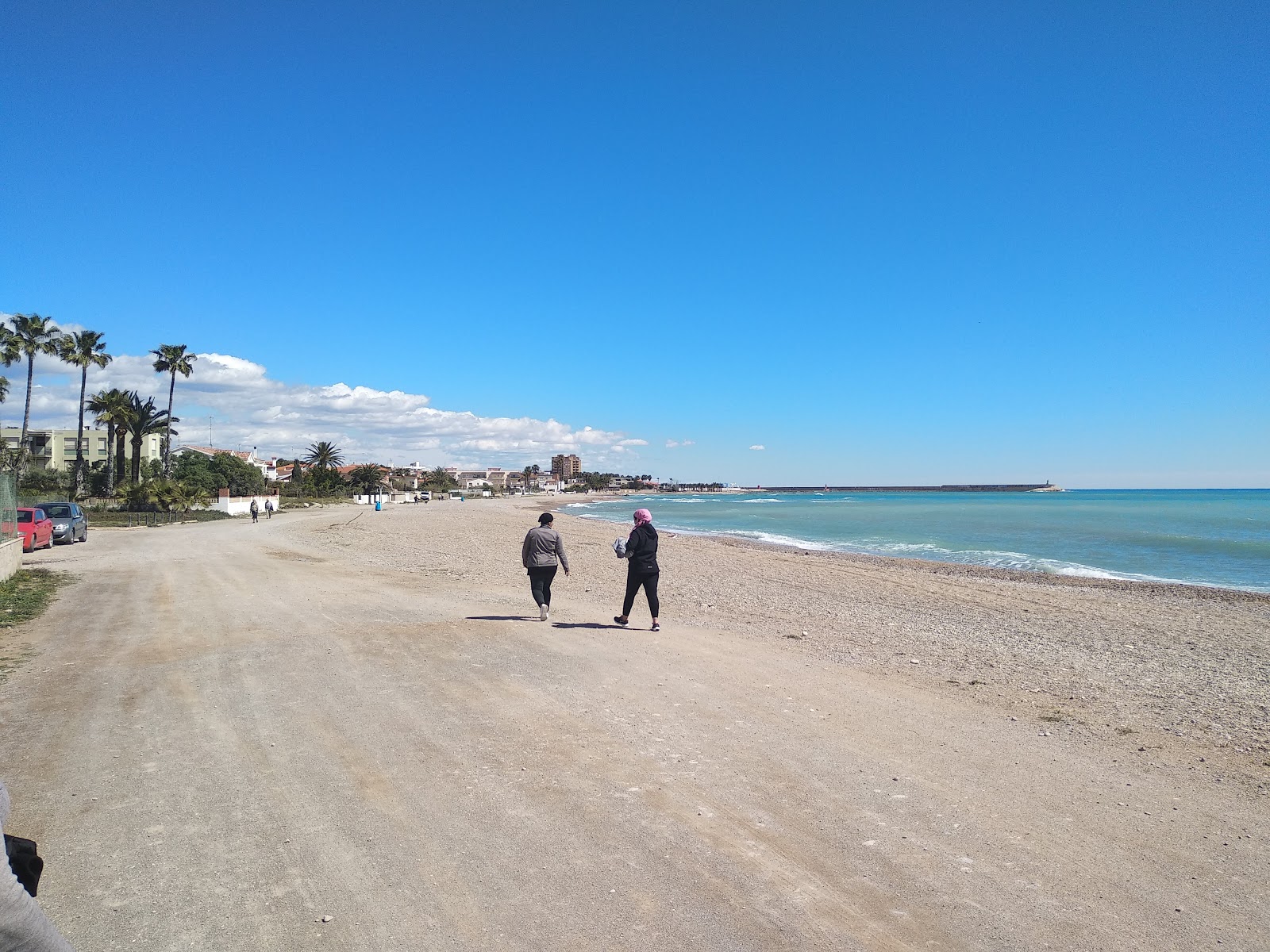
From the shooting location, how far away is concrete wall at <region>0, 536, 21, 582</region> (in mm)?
13898

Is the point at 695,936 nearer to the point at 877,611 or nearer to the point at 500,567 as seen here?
the point at 877,611

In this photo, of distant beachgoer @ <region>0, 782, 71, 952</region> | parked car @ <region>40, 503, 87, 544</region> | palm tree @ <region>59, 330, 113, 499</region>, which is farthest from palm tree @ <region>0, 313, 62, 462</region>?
distant beachgoer @ <region>0, 782, 71, 952</region>

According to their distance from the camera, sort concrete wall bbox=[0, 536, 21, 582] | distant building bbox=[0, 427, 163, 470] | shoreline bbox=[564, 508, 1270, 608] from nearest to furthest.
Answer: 1. concrete wall bbox=[0, 536, 21, 582]
2. shoreline bbox=[564, 508, 1270, 608]
3. distant building bbox=[0, 427, 163, 470]

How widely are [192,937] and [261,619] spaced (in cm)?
799

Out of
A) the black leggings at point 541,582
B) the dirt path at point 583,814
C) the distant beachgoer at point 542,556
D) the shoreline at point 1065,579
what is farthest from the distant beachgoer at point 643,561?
the shoreline at point 1065,579

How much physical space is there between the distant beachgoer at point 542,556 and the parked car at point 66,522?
21192 mm

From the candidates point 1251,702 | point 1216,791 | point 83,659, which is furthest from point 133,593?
point 1251,702

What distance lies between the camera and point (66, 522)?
23922 millimetres

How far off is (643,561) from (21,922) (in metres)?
8.28

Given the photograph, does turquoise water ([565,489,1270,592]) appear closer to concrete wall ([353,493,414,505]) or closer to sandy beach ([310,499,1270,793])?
sandy beach ([310,499,1270,793])

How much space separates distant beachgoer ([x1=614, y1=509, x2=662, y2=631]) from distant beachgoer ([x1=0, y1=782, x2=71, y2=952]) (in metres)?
7.91

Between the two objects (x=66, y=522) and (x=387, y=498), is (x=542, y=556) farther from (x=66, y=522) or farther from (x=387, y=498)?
(x=387, y=498)

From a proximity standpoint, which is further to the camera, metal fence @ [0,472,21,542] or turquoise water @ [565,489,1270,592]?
turquoise water @ [565,489,1270,592]

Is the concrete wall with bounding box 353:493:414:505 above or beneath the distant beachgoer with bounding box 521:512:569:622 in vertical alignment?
beneath
